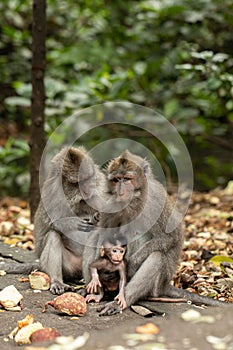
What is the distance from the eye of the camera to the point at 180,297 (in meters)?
5.75

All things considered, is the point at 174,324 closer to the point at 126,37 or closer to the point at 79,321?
the point at 79,321

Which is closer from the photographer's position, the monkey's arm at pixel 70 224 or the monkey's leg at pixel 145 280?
the monkey's leg at pixel 145 280

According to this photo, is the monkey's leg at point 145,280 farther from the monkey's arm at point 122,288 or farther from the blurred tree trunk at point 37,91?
the blurred tree trunk at point 37,91

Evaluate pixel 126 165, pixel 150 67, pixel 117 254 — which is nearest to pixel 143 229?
pixel 117 254

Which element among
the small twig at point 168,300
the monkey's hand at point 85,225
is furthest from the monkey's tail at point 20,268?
the small twig at point 168,300

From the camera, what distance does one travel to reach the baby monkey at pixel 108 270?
18.6 ft

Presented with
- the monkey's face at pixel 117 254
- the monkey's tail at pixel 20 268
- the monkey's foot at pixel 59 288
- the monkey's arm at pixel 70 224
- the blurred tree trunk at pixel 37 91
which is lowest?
the monkey's foot at pixel 59 288

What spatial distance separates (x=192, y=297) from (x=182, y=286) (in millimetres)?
786

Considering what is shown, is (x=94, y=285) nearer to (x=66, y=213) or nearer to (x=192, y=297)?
(x=192, y=297)

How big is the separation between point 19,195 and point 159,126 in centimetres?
376

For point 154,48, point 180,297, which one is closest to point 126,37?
point 154,48

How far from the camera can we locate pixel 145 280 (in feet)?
18.4

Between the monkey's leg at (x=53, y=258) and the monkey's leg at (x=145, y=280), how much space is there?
2.38 ft

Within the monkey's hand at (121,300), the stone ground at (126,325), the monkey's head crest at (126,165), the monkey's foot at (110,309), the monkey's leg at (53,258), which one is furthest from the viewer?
the monkey's leg at (53,258)
